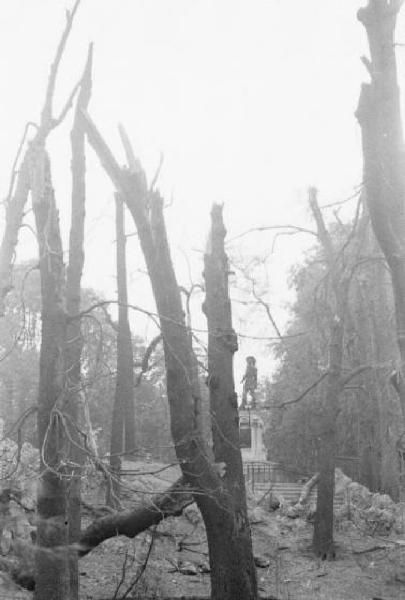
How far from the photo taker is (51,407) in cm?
663

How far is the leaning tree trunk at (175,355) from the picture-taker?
25.1 feet

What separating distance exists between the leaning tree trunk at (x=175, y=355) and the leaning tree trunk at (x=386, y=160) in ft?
8.23

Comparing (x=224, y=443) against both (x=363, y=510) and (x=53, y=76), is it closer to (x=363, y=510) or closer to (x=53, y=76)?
(x=53, y=76)

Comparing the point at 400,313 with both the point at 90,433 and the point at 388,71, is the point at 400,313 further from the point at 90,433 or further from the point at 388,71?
the point at 90,433

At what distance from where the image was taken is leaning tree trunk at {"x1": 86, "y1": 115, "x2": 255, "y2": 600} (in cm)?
766

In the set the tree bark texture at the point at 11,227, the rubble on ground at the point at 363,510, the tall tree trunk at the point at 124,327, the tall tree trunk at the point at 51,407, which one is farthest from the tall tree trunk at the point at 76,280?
the rubble on ground at the point at 363,510

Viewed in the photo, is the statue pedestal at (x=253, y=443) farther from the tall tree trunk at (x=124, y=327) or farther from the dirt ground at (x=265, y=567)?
the dirt ground at (x=265, y=567)

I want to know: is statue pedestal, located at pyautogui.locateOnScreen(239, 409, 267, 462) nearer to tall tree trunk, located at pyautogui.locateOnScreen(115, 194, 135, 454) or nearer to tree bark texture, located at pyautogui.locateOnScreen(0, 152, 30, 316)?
tall tree trunk, located at pyautogui.locateOnScreen(115, 194, 135, 454)

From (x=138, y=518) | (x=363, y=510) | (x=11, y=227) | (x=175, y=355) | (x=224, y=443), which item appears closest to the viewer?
(x=175, y=355)

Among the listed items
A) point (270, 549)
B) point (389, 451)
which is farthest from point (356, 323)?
point (270, 549)

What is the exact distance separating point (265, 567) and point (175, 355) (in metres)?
7.31

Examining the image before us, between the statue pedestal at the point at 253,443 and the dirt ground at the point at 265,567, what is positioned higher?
the statue pedestal at the point at 253,443

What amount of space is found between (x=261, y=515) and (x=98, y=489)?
14.6 feet

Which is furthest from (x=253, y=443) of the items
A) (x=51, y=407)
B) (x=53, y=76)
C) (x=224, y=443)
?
(x=51, y=407)
